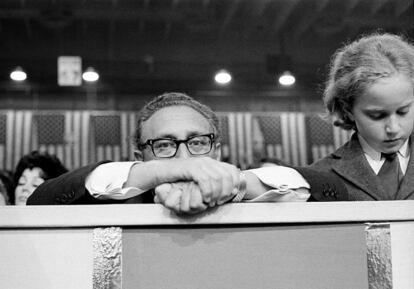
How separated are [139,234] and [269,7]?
7.76 m

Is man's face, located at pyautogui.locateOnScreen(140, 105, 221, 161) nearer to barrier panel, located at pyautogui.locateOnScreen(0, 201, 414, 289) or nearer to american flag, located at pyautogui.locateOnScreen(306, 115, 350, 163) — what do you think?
barrier panel, located at pyautogui.locateOnScreen(0, 201, 414, 289)

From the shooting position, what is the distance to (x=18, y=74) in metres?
9.18

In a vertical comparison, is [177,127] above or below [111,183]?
above

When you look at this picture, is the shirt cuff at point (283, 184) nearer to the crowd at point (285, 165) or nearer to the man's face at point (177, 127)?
the crowd at point (285, 165)

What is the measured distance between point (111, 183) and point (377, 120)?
740 mm

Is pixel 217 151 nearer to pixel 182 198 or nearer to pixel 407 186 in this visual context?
pixel 407 186

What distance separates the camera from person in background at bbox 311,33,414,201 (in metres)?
1.46

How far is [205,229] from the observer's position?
0.96 m

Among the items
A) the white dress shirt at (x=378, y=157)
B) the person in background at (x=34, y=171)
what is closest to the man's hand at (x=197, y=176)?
the white dress shirt at (x=378, y=157)

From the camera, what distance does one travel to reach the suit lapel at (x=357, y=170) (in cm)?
144

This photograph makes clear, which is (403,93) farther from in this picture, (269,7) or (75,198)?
(269,7)

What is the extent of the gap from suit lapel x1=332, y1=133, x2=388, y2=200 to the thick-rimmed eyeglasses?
1.07ft

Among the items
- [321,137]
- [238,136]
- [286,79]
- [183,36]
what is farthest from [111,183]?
[183,36]

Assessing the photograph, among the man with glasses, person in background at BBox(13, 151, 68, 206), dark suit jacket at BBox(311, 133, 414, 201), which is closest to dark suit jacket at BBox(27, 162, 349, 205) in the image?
the man with glasses
